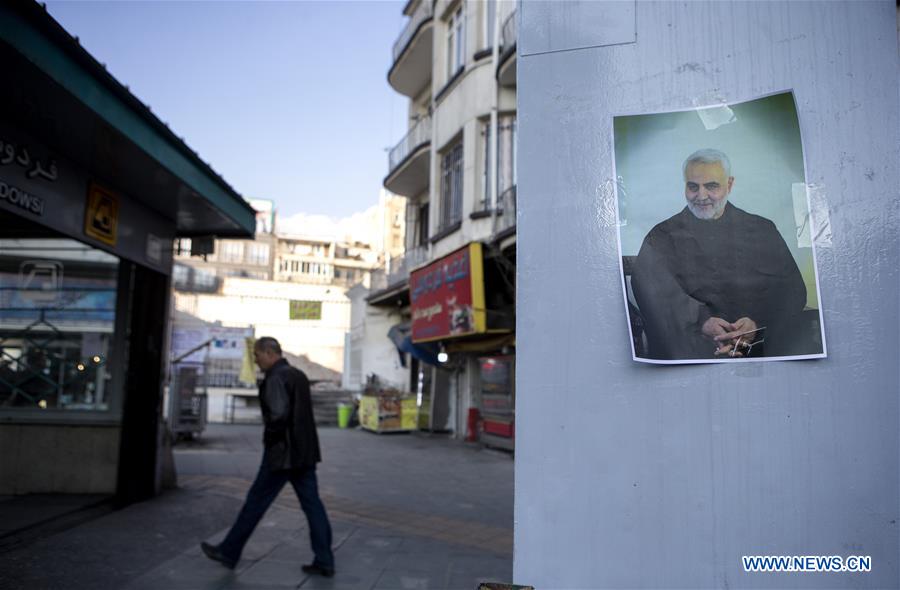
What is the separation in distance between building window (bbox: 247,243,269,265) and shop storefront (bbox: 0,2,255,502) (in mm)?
66786

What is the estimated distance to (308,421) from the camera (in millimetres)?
5426

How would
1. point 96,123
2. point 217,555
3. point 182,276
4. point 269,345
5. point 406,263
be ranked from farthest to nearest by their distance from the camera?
point 182,276, point 406,263, point 269,345, point 217,555, point 96,123

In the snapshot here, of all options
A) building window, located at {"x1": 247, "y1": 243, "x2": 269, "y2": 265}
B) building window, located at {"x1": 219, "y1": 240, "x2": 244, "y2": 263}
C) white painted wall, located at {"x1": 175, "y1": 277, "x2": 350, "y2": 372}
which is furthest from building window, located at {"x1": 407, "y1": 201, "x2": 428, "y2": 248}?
building window, located at {"x1": 247, "y1": 243, "x2": 269, "y2": 265}

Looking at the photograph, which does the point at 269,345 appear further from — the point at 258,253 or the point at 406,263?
the point at 258,253

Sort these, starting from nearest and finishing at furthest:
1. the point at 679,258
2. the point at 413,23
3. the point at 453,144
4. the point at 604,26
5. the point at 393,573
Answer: the point at 679,258 → the point at 604,26 → the point at 393,573 → the point at 453,144 → the point at 413,23

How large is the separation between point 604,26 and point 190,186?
4818 mm

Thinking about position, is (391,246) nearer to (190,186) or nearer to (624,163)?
(190,186)

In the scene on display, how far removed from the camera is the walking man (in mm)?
5168

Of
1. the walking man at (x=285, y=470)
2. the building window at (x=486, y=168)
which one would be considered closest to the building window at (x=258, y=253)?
the building window at (x=486, y=168)

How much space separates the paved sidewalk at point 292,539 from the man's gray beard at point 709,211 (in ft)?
11.1

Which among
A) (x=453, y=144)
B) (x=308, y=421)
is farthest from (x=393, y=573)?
(x=453, y=144)

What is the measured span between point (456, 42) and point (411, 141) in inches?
187

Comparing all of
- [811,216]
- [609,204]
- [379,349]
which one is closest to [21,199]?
[609,204]

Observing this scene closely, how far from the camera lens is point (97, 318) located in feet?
26.1
